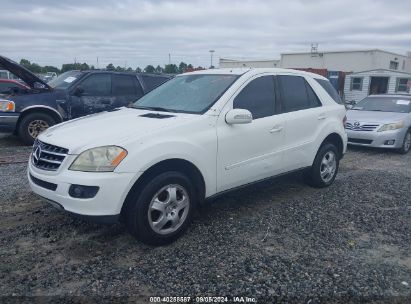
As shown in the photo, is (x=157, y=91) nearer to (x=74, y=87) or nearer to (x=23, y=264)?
(x=23, y=264)

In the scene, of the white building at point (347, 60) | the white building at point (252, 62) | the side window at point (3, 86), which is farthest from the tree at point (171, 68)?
the side window at point (3, 86)

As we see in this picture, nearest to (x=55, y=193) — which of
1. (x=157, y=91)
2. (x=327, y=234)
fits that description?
(x=157, y=91)

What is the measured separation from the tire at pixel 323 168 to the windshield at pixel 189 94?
1919 mm

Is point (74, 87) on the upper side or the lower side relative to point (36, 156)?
upper

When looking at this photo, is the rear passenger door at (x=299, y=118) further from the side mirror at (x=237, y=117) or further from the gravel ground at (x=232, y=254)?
the side mirror at (x=237, y=117)

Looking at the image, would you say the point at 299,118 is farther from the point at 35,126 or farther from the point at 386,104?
the point at 386,104

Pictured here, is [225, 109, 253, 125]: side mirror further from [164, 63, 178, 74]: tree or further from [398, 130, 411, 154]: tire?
[164, 63, 178, 74]: tree

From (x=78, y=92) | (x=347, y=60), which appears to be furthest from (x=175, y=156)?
(x=347, y=60)

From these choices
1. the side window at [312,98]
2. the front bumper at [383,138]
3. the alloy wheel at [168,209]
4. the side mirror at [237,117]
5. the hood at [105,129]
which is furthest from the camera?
the front bumper at [383,138]

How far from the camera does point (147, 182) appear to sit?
330cm

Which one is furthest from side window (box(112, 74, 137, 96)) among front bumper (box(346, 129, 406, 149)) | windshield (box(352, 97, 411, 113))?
windshield (box(352, 97, 411, 113))

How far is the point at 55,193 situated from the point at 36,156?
0.59m

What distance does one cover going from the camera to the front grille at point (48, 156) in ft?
10.7

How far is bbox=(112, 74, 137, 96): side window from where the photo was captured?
855 cm
